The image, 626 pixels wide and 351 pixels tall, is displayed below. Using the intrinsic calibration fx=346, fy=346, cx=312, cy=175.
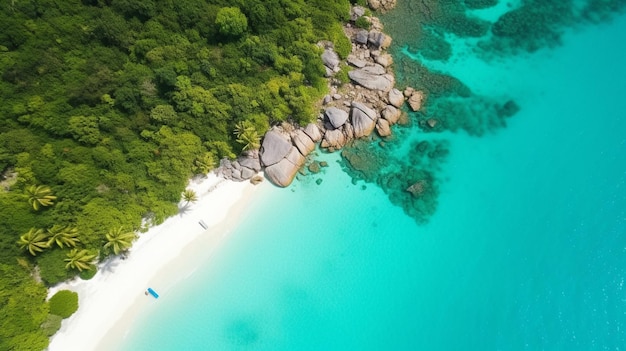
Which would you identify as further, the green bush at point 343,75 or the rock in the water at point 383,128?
the green bush at point 343,75

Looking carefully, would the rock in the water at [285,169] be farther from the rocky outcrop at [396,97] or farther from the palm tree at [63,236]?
the palm tree at [63,236]

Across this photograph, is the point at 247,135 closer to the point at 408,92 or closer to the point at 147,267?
the point at 147,267

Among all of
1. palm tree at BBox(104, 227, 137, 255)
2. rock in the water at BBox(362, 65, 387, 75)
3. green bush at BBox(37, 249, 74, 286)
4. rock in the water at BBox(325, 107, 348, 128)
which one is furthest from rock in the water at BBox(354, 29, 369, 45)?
green bush at BBox(37, 249, 74, 286)

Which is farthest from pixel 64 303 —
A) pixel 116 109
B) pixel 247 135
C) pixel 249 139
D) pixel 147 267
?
pixel 247 135

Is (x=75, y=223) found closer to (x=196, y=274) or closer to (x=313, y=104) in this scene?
(x=196, y=274)

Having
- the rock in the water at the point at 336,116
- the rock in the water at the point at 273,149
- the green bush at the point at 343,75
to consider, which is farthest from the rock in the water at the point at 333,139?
the green bush at the point at 343,75

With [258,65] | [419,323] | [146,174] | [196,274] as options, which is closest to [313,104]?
[258,65]

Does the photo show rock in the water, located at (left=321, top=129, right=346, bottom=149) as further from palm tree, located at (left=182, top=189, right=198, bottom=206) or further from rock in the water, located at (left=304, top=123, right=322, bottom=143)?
palm tree, located at (left=182, top=189, right=198, bottom=206)
